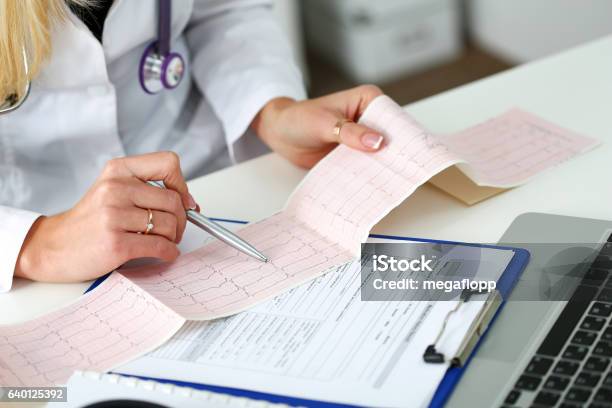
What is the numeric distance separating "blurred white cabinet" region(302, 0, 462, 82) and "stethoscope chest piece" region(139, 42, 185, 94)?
150cm

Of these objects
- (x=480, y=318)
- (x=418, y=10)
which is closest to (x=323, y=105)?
(x=480, y=318)

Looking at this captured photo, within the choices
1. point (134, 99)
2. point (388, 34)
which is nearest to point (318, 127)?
point (134, 99)

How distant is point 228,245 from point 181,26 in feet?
1.29

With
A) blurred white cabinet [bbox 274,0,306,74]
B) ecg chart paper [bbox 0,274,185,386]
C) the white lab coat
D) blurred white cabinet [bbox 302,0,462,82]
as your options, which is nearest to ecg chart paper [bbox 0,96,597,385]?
ecg chart paper [bbox 0,274,185,386]

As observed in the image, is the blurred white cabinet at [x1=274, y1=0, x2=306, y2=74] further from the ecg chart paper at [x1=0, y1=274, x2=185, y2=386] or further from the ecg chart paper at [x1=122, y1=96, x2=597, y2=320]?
the ecg chart paper at [x1=0, y1=274, x2=185, y2=386]

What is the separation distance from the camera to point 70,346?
684 mm

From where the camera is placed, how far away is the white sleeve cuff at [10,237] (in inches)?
30.7

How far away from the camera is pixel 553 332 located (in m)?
0.63

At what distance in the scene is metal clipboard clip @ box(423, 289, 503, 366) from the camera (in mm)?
613

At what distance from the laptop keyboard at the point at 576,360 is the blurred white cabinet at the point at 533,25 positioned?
1.72 m

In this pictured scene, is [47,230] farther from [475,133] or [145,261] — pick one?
[475,133]

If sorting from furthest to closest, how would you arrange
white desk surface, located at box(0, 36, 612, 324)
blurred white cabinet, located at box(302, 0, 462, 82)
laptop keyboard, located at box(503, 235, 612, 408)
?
blurred white cabinet, located at box(302, 0, 462, 82) → white desk surface, located at box(0, 36, 612, 324) → laptop keyboard, located at box(503, 235, 612, 408)

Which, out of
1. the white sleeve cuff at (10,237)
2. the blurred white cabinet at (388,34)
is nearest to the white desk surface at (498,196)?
the white sleeve cuff at (10,237)

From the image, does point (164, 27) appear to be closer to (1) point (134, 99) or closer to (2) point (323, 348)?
(1) point (134, 99)
